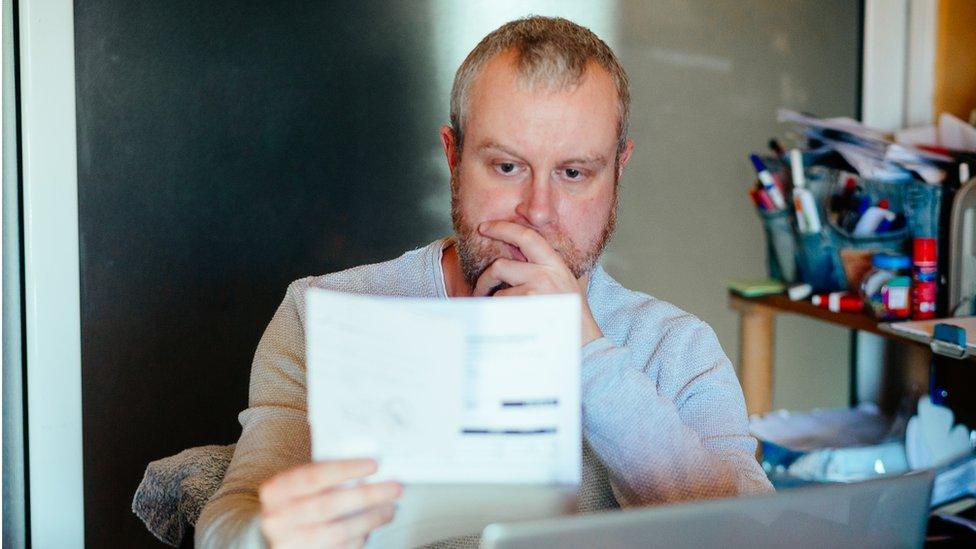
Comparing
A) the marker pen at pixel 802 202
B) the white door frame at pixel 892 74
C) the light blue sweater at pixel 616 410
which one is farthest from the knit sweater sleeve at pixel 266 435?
the white door frame at pixel 892 74

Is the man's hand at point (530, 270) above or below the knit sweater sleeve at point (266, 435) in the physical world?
above

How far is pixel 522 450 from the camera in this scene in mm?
740

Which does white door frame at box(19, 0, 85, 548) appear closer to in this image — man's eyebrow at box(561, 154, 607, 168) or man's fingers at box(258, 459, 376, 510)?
man's eyebrow at box(561, 154, 607, 168)

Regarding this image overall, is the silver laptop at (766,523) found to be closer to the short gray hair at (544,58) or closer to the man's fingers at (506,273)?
the man's fingers at (506,273)

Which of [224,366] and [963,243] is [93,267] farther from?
[963,243]

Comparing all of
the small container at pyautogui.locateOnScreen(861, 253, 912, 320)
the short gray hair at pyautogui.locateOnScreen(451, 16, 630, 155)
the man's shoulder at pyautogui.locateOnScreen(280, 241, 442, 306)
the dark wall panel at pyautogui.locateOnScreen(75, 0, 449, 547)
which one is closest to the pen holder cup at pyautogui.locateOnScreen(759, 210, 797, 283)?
the small container at pyautogui.locateOnScreen(861, 253, 912, 320)

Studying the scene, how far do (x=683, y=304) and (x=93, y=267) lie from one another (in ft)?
3.93

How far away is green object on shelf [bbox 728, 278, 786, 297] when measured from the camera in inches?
77.1

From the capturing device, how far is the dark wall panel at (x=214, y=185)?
172cm

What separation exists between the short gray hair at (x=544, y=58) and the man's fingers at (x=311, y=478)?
22.1 inches

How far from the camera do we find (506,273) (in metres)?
1.08

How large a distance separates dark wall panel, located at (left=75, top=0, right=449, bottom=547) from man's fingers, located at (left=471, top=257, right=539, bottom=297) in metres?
0.82

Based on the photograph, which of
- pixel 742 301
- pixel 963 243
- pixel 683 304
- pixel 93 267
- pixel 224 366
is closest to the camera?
pixel 963 243

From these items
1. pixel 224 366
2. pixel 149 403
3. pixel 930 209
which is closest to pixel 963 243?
pixel 930 209
